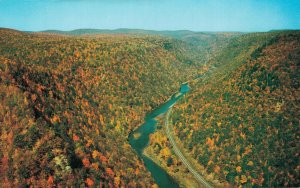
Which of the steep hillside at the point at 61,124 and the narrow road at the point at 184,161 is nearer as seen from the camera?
the steep hillside at the point at 61,124

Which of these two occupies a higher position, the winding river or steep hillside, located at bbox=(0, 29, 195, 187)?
steep hillside, located at bbox=(0, 29, 195, 187)

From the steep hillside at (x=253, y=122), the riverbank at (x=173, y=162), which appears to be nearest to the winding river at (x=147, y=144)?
the riverbank at (x=173, y=162)

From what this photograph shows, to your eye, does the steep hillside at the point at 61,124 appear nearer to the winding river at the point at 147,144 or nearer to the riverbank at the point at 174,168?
the winding river at the point at 147,144

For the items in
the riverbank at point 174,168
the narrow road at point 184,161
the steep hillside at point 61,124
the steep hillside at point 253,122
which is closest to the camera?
the steep hillside at point 61,124

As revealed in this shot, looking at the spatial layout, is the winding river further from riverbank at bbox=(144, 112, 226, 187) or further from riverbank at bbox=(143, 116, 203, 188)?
riverbank at bbox=(144, 112, 226, 187)

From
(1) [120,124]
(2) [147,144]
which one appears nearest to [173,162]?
(2) [147,144]

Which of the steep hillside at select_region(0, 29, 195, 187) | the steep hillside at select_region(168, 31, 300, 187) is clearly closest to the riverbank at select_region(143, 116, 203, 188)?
the steep hillside at select_region(168, 31, 300, 187)

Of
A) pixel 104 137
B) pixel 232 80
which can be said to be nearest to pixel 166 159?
pixel 104 137

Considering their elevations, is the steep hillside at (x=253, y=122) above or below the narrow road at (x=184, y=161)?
above
